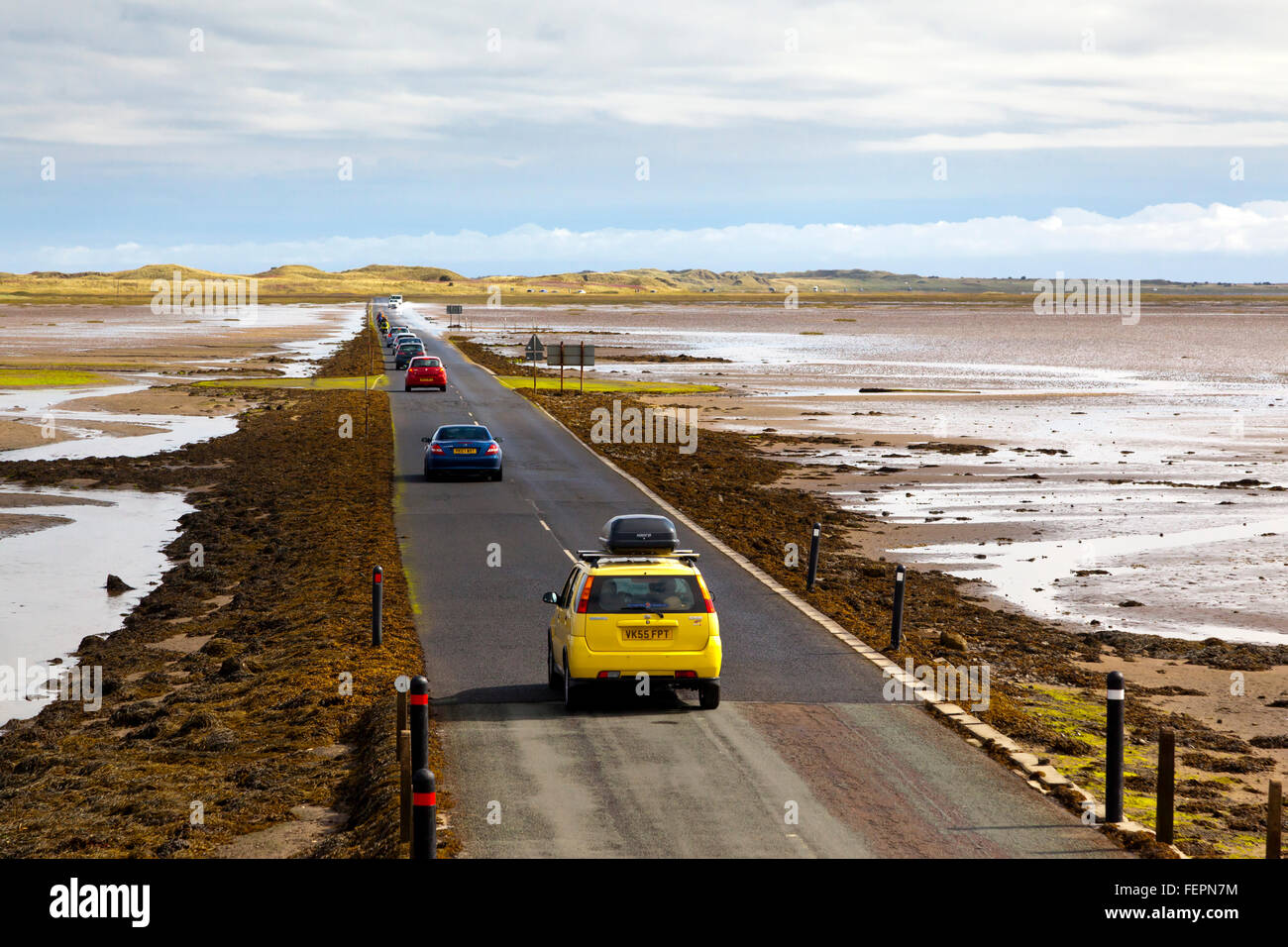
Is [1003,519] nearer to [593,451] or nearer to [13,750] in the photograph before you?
[593,451]

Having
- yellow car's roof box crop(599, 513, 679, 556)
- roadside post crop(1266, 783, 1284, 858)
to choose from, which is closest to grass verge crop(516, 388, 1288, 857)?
roadside post crop(1266, 783, 1284, 858)

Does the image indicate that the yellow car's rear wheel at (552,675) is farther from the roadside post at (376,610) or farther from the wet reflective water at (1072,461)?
the wet reflective water at (1072,461)

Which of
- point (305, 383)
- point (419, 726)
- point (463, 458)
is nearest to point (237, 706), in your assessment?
point (419, 726)

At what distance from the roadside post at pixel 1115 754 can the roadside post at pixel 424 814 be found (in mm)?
6241

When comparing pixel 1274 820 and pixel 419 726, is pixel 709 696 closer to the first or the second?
pixel 419 726

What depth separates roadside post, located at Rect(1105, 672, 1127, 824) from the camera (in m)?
12.8

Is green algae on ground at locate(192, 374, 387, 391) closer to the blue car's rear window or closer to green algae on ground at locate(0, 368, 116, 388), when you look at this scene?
green algae on ground at locate(0, 368, 116, 388)

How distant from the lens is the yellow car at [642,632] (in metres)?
15.9

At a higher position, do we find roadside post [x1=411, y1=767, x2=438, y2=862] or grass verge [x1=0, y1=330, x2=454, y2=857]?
roadside post [x1=411, y1=767, x2=438, y2=862]

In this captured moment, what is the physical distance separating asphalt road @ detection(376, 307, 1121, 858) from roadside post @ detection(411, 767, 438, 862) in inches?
64.9

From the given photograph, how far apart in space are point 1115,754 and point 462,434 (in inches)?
1129

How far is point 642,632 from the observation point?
15969 millimetres

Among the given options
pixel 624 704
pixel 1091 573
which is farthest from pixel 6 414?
pixel 624 704

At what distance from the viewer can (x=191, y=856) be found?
40.2 ft
